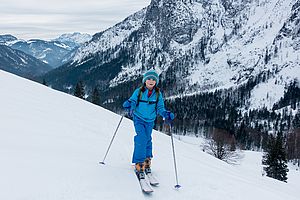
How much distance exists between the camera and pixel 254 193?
7.67 metres

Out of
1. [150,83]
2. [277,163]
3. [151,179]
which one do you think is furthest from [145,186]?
[277,163]

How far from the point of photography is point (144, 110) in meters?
7.03

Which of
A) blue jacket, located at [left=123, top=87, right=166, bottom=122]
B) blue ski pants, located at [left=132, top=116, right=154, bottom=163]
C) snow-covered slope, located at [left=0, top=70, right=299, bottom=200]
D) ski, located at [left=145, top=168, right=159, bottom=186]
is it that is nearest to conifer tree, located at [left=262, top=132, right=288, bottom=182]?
snow-covered slope, located at [left=0, top=70, right=299, bottom=200]

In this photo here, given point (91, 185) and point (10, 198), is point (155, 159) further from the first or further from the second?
point (10, 198)

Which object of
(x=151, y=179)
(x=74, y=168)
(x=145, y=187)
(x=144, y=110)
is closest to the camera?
(x=145, y=187)

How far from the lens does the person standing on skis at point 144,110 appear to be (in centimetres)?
698

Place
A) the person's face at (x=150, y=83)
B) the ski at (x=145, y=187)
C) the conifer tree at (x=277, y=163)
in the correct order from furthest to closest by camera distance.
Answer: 1. the conifer tree at (x=277, y=163)
2. the person's face at (x=150, y=83)
3. the ski at (x=145, y=187)

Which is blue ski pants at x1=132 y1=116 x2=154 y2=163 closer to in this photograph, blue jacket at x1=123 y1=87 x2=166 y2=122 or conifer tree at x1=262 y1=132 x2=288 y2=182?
blue jacket at x1=123 y1=87 x2=166 y2=122

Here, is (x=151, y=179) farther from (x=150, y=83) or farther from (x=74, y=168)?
(x=150, y=83)

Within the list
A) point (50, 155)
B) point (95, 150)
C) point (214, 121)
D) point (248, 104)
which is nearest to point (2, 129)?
point (50, 155)

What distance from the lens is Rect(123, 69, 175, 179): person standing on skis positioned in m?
6.98

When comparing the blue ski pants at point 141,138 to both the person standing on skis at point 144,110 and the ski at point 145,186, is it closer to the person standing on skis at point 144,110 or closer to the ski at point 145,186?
the person standing on skis at point 144,110

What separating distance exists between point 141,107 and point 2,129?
11.8 ft

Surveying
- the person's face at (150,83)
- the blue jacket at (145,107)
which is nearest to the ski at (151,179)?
the blue jacket at (145,107)
